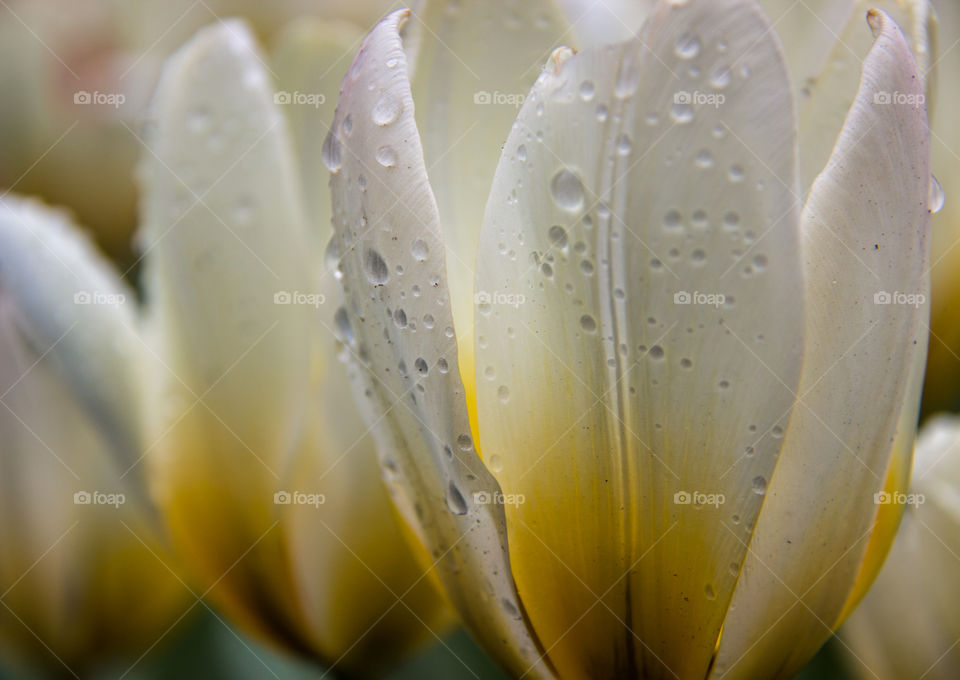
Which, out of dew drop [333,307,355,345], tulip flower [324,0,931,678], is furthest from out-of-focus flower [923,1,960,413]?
dew drop [333,307,355,345]

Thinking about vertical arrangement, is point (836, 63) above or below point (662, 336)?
above

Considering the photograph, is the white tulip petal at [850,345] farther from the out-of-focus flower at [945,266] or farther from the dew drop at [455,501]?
the out-of-focus flower at [945,266]

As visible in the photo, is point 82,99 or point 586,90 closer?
point 586,90

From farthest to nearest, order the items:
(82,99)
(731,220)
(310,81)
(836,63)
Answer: (82,99)
(310,81)
(836,63)
(731,220)

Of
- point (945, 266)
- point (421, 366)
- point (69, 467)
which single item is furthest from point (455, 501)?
point (945, 266)

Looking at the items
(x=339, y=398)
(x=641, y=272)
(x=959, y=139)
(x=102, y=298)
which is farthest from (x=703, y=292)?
(x=959, y=139)

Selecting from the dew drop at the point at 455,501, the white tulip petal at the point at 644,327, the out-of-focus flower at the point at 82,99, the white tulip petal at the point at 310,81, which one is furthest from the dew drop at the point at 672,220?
the out-of-focus flower at the point at 82,99

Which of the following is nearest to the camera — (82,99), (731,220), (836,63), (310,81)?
(731,220)

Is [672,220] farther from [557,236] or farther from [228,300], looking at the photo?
[228,300]
